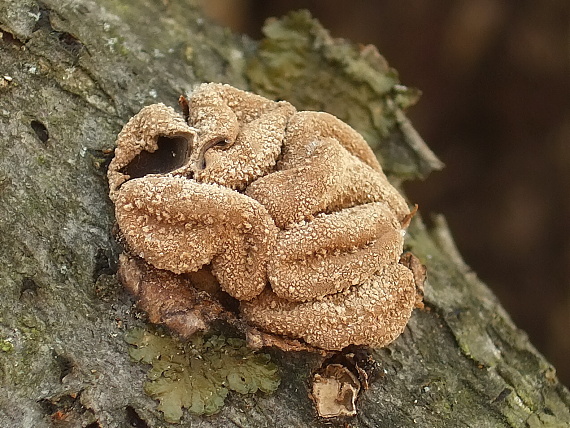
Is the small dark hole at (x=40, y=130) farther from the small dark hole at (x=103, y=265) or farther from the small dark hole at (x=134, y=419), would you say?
the small dark hole at (x=134, y=419)

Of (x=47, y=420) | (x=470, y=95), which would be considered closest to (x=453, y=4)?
(x=470, y=95)

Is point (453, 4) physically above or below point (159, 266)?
above

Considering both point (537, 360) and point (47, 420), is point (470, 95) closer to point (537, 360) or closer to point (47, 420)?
A: point (537, 360)

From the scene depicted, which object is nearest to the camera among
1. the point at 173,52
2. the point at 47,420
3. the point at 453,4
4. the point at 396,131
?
the point at 47,420

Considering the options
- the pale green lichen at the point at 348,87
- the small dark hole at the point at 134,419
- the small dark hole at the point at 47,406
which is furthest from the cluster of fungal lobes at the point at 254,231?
the pale green lichen at the point at 348,87

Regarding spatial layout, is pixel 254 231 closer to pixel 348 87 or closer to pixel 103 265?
pixel 103 265

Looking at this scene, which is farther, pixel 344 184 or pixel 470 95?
pixel 470 95

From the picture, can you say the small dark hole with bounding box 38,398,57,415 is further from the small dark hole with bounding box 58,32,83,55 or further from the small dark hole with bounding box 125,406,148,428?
the small dark hole with bounding box 58,32,83,55

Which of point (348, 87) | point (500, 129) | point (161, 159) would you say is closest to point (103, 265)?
point (161, 159)
